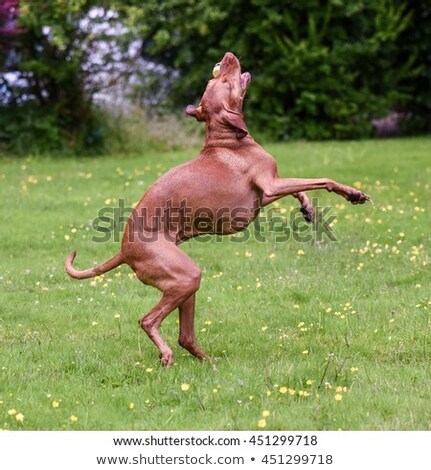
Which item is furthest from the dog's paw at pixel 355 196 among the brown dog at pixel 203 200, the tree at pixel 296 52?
the tree at pixel 296 52

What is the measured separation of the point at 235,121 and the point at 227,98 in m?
0.17

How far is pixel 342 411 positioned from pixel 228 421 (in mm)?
678

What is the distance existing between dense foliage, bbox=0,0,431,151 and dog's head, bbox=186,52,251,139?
12.4 m

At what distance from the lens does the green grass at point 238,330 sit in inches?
197

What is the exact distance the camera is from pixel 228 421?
4797 millimetres

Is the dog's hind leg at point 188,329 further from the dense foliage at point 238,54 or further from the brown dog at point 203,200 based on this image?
the dense foliage at point 238,54

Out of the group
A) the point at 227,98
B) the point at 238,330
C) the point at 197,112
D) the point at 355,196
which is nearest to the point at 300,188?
the point at 355,196

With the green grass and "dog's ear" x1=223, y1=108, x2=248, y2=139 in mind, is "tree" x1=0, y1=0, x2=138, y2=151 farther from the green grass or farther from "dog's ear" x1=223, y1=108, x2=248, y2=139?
"dog's ear" x1=223, y1=108, x2=248, y2=139

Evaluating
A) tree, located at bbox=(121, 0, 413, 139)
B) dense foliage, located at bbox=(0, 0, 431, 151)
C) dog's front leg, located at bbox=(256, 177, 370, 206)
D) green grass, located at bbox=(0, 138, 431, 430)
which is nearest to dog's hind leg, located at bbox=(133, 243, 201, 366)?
green grass, located at bbox=(0, 138, 431, 430)

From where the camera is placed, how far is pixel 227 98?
5715mm

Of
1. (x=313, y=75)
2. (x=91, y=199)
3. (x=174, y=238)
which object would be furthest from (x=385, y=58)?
(x=174, y=238)

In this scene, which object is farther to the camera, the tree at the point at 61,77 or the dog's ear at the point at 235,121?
the tree at the point at 61,77

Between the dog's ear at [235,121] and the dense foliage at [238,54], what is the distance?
12.5 m

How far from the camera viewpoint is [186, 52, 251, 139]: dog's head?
5.71 metres
